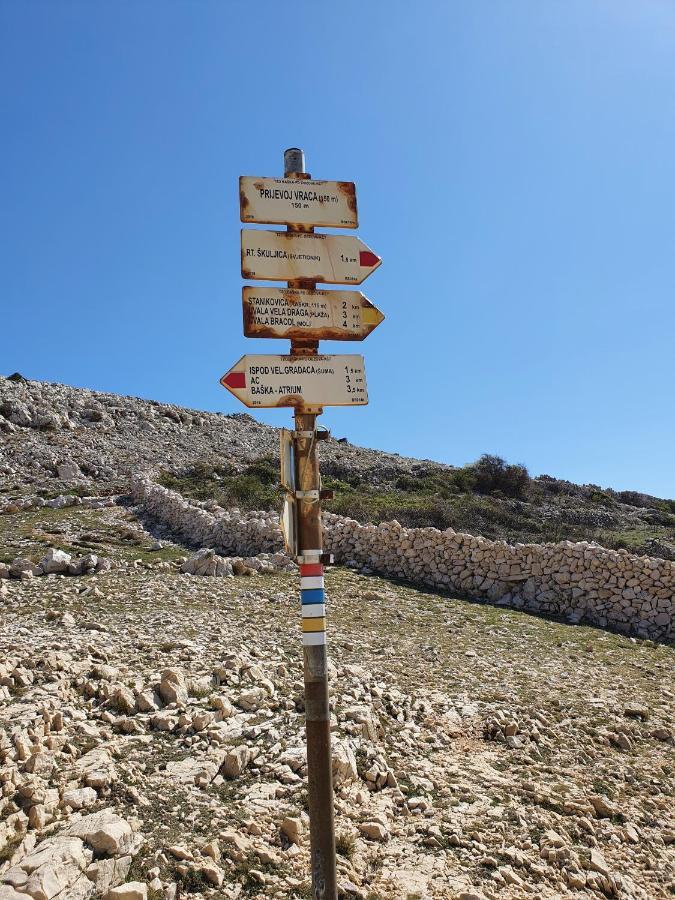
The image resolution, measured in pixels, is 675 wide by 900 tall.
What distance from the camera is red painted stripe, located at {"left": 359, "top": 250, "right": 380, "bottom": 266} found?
377 centimetres

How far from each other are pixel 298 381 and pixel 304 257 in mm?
783

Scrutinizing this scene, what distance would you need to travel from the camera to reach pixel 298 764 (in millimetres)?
4656

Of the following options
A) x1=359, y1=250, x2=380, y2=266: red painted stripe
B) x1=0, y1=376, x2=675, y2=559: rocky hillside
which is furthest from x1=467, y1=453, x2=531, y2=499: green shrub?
x1=359, y1=250, x2=380, y2=266: red painted stripe

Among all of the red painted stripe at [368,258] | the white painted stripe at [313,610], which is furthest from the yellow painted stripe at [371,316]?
the white painted stripe at [313,610]

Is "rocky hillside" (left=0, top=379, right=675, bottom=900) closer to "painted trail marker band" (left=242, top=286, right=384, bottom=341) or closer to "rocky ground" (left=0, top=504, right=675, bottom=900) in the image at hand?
"rocky ground" (left=0, top=504, right=675, bottom=900)

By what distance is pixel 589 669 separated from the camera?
8.62 metres

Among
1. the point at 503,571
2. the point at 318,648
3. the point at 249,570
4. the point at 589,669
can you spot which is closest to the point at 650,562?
the point at 503,571

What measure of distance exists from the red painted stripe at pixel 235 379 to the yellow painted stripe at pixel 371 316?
84 centimetres

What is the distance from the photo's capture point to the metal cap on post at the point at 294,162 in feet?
12.4

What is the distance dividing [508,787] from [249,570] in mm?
8896

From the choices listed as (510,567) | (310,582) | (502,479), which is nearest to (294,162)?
(310,582)

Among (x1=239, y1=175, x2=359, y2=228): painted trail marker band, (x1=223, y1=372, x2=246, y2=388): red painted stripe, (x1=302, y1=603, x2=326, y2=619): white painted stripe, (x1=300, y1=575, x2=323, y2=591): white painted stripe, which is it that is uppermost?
(x1=239, y1=175, x2=359, y2=228): painted trail marker band

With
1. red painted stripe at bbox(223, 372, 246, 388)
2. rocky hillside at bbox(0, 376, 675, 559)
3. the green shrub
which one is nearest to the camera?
red painted stripe at bbox(223, 372, 246, 388)

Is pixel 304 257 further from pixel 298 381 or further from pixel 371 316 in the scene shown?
pixel 298 381
